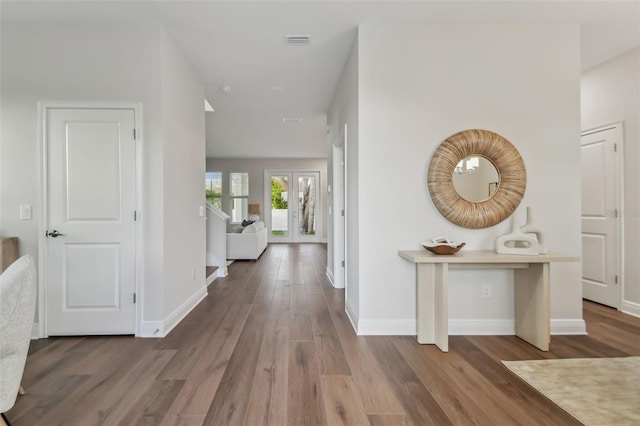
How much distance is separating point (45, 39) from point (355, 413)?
3820 millimetres

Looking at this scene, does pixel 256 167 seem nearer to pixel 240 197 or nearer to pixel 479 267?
pixel 240 197

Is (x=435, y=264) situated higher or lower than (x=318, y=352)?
higher

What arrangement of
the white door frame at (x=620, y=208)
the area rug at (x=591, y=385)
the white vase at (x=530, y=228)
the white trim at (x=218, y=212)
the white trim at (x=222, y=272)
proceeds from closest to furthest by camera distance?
the area rug at (x=591, y=385), the white vase at (x=530, y=228), the white door frame at (x=620, y=208), the white trim at (x=222, y=272), the white trim at (x=218, y=212)

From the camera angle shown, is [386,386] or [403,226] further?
[403,226]

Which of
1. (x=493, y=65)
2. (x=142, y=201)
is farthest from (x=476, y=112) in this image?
(x=142, y=201)

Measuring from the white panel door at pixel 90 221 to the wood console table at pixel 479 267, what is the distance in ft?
8.14

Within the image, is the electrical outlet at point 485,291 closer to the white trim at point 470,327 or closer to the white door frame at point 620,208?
the white trim at point 470,327

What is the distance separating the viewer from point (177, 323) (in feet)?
9.64

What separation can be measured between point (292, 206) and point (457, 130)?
24.1 ft

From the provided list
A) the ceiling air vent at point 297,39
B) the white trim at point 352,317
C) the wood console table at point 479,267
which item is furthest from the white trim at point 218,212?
the wood console table at point 479,267

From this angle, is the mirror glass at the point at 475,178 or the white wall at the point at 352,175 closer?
the mirror glass at the point at 475,178

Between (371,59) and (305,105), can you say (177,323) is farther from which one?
(305,105)

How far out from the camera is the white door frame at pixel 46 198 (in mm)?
2633

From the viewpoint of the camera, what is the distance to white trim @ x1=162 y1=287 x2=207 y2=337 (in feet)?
9.00
